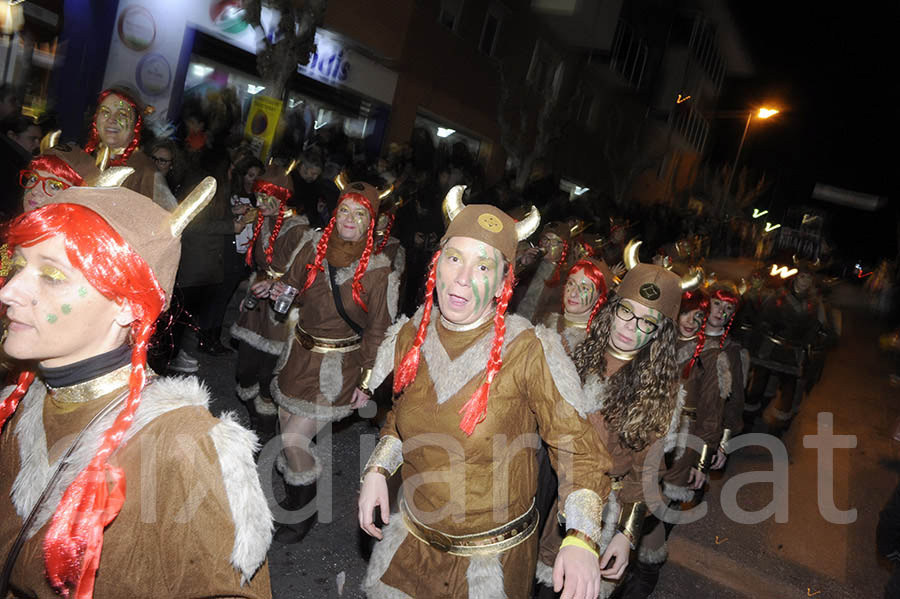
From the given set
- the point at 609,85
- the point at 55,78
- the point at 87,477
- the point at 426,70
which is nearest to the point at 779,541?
the point at 87,477

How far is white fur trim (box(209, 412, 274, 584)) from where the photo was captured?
1.58 m

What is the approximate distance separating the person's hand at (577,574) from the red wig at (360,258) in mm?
2655

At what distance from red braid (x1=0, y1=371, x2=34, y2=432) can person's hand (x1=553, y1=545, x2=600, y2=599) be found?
1832 millimetres

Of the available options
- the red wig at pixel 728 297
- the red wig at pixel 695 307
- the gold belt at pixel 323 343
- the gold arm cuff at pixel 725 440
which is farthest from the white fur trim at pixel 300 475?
the red wig at pixel 728 297

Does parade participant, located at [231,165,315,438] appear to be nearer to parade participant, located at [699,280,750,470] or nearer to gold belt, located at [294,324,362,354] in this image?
gold belt, located at [294,324,362,354]

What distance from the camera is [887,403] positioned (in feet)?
47.1

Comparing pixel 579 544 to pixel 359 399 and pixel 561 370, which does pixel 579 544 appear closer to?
pixel 561 370

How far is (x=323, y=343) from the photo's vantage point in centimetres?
451

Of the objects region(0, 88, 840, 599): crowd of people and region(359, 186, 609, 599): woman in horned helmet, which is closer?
region(0, 88, 840, 599): crowd of people

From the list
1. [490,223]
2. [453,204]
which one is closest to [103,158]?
[453,204]

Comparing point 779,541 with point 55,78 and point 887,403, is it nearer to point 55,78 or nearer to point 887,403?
point 887,403

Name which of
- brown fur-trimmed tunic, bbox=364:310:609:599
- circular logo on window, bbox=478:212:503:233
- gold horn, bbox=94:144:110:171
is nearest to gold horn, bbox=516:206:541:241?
circular logo on window, bbox=478:212:503:233

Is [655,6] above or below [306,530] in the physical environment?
above

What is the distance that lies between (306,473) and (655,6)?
36946 millimetres
